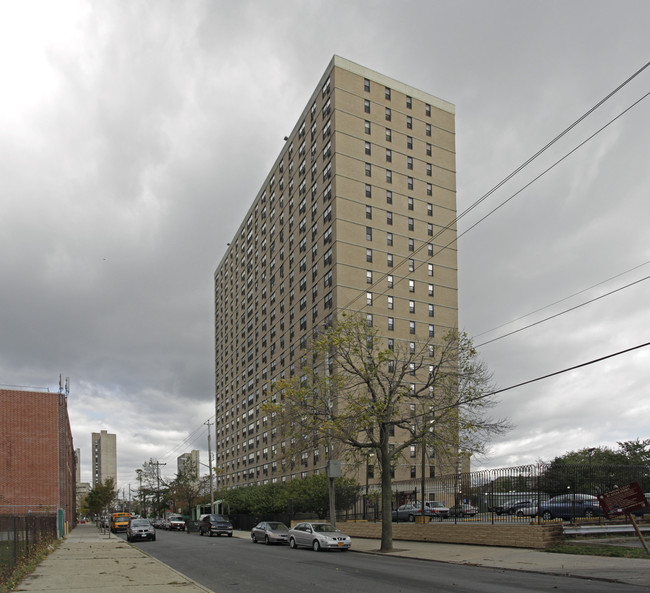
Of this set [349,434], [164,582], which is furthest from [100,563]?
[349,434]

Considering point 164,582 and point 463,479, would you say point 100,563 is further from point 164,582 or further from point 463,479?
point 463,479

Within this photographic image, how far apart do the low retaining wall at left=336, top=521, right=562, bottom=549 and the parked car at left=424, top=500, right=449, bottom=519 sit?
125 cm

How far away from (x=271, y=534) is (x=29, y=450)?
26721mm

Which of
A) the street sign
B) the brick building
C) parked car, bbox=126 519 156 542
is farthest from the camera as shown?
the brick building

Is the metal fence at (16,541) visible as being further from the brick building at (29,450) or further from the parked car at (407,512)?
the brick building at (29,450)

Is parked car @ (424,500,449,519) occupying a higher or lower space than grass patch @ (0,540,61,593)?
lower

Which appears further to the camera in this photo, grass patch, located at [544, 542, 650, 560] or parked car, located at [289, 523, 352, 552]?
parked car, located at [289, 523, 352, 552]

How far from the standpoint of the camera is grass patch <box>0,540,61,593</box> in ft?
48.7

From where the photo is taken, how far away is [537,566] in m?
18.7

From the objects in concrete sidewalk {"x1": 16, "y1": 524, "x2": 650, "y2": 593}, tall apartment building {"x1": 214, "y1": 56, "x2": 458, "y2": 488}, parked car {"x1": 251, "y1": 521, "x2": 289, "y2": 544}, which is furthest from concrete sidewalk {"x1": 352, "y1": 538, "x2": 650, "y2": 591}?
tall apartment building {"x1": 214, "y1": 56, "x2": 458, "y2": 488}

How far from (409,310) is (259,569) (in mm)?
50653

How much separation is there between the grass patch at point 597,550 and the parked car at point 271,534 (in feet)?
56.5

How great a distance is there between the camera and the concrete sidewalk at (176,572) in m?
15.3

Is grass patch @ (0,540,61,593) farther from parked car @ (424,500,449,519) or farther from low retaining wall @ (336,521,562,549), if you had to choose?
parked car @ (424,500,449,519)
